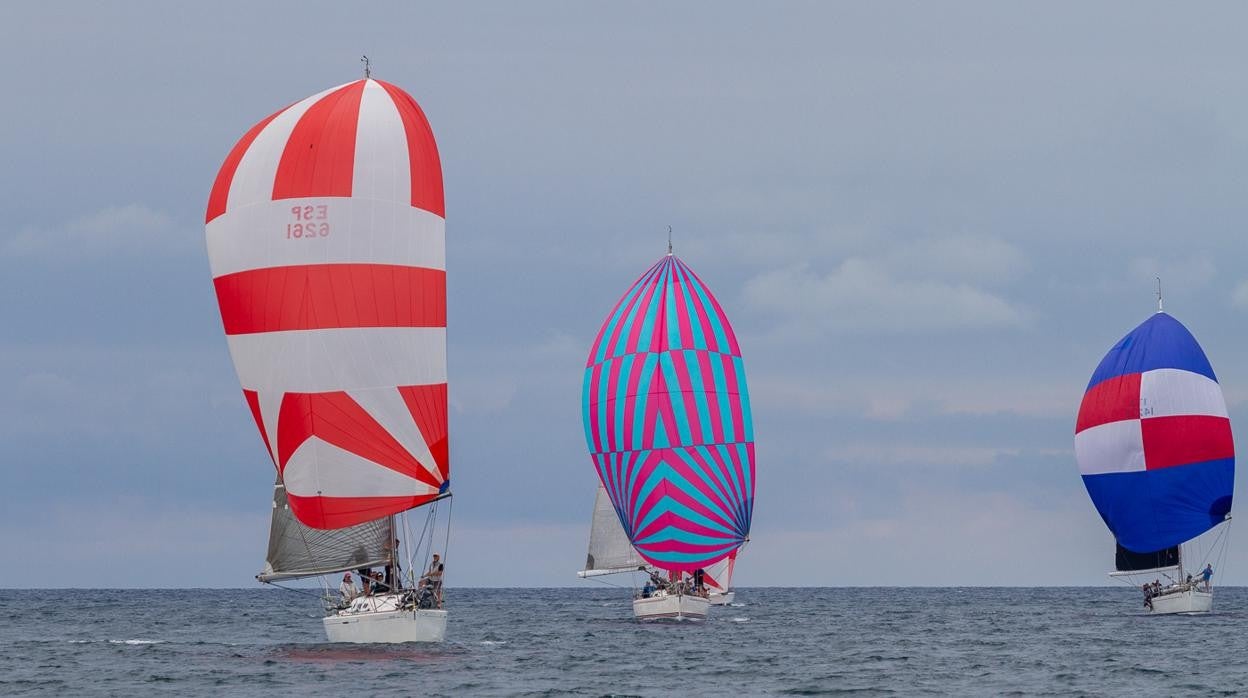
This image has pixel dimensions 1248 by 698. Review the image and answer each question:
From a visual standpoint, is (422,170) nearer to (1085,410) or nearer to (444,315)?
(444,315)

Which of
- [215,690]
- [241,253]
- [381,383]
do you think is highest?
[241,253]

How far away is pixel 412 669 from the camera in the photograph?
3903cm

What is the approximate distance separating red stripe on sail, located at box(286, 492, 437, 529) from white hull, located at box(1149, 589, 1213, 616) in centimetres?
3774

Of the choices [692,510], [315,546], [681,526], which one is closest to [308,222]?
[315,546]

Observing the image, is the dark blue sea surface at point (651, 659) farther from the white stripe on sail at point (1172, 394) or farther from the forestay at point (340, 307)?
the white stripe on sail at point (1172, 394)

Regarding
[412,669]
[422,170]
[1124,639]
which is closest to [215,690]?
[412,669]

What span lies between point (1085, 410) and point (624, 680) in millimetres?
34270

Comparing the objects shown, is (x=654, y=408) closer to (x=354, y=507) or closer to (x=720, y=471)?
(x=720, y=471)

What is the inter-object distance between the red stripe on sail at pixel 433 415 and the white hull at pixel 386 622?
10.4 ft

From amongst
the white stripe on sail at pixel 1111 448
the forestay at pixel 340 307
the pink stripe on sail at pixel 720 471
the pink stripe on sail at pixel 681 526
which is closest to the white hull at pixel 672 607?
the pink stripe on sail at pixel 681 526

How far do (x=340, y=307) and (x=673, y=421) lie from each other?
1893 centimetres

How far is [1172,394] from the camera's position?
215ft

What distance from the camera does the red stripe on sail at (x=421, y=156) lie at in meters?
41.7

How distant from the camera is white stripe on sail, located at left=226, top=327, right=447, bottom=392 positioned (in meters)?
40.3
